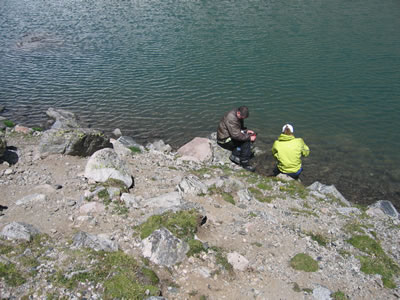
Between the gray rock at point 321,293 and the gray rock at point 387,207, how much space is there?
8021mm

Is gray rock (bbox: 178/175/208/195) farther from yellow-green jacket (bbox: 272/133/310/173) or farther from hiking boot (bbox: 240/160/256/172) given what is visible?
hiking boot (bbox: 240/160/256/172)

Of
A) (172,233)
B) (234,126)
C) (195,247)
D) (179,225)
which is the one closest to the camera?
(195,247)

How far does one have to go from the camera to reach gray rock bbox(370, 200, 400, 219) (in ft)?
52.7

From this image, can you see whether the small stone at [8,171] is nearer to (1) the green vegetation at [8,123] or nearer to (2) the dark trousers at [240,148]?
(2) the dark trousers at [240,148]

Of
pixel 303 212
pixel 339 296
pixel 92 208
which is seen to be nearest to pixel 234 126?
pixel 303 212

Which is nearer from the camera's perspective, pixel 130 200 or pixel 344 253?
pixel 344 253

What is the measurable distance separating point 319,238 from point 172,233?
561cm

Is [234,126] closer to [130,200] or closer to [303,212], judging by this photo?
[303,212]

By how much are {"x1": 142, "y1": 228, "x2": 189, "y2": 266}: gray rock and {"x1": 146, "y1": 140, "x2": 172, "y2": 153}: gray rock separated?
1178 cm

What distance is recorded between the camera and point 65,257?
965 centimetres

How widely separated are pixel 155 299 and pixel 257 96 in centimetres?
2335

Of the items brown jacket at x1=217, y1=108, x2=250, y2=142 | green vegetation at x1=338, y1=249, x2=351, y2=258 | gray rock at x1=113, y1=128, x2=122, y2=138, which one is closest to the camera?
green vegetation at x1=338, y1=249, x2=351, y2=258

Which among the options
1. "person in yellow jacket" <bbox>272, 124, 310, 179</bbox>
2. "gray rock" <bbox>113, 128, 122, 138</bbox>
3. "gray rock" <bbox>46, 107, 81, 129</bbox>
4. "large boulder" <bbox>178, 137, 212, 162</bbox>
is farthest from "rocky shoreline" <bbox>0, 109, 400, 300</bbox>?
"gray rock" <bbox>46, 107, 81, 129</bbox>

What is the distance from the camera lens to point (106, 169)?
47.1 ft
